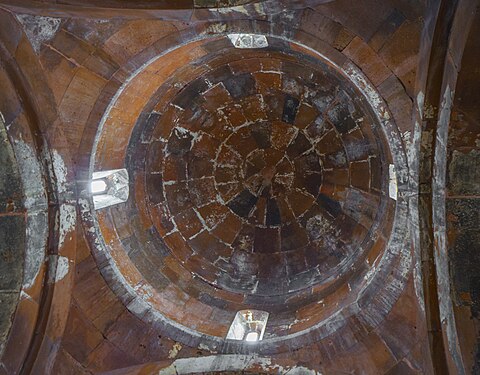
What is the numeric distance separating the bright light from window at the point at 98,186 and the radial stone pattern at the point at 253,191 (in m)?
0.34

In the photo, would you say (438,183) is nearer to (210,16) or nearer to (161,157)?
(210,16)

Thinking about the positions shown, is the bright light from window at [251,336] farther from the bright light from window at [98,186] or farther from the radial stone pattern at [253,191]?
the bright light from window at [98,186]

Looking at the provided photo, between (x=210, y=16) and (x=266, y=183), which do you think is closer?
(x=210, y=16)

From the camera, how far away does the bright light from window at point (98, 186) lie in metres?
7.40

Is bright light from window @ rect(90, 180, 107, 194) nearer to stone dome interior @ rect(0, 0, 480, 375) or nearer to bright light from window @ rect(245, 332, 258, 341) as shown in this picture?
stone dome interior @ rect(0, 0, 480, 375)

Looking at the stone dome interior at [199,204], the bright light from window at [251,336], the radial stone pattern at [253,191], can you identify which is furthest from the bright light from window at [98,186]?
the bright light from window at [251,336]

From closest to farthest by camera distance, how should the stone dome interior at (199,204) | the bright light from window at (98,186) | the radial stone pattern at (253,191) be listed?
the stone dome interior at (199,204)
the bright light from window at (98,186)
the radial stone pattern at (253,191)

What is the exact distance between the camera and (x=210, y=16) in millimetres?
5727

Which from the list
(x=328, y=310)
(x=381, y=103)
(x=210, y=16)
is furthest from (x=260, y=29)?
(x=328, y=310)

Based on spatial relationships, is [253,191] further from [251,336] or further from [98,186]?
[98,186]

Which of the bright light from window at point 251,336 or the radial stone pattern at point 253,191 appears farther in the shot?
the radial stone pattern at point 253,191

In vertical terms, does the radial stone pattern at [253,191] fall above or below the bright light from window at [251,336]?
above

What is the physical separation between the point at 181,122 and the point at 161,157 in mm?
747

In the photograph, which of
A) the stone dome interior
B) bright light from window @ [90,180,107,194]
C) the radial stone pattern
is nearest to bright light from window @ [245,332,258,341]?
the stone dome interior
